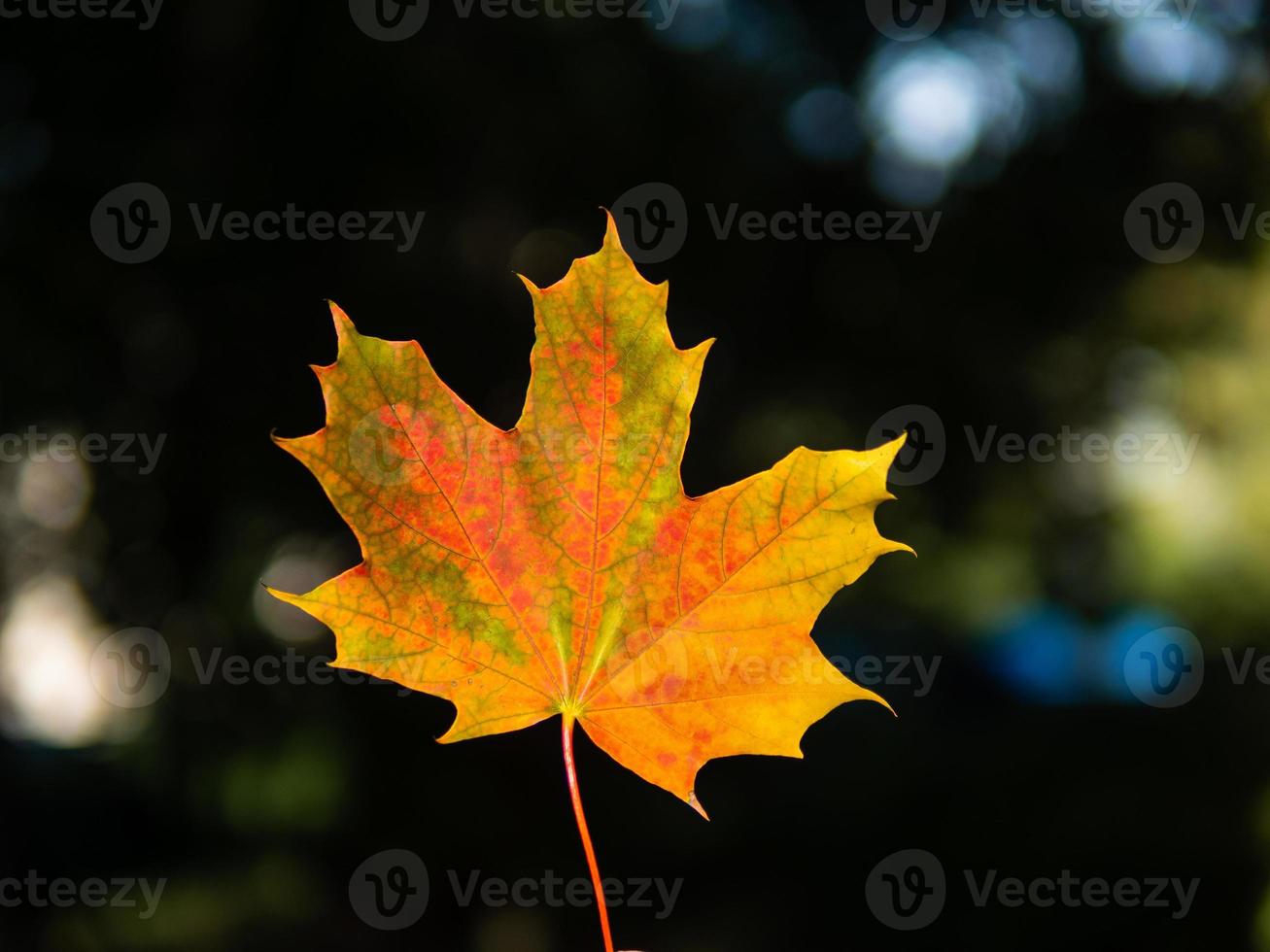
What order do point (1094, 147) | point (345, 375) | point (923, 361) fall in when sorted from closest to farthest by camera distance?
point (345, 375)
point (923, 361)
point (1094, 147)

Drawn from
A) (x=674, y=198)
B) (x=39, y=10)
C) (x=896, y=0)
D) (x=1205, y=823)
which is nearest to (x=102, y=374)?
(x=39, y=10)

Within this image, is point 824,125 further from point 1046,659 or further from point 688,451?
point 1046,659

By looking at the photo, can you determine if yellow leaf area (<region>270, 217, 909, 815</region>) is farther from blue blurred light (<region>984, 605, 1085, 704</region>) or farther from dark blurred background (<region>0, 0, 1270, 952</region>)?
blue blurred light (<region>984, 605, 1085, 704</region>)

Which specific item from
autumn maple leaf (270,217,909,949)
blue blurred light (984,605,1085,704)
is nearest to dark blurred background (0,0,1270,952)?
blue blurred light (984,605,1085,704)

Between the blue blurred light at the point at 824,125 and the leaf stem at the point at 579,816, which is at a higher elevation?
the blue blurred light at the point at 824,125

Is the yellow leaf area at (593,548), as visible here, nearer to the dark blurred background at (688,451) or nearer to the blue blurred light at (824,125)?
the dark blurred background at (688,451)

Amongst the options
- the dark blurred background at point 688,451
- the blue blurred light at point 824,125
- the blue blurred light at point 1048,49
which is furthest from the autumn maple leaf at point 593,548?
the blue blurred light at point 1048,49

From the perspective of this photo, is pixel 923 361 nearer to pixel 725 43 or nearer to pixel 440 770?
pixel 725 43
